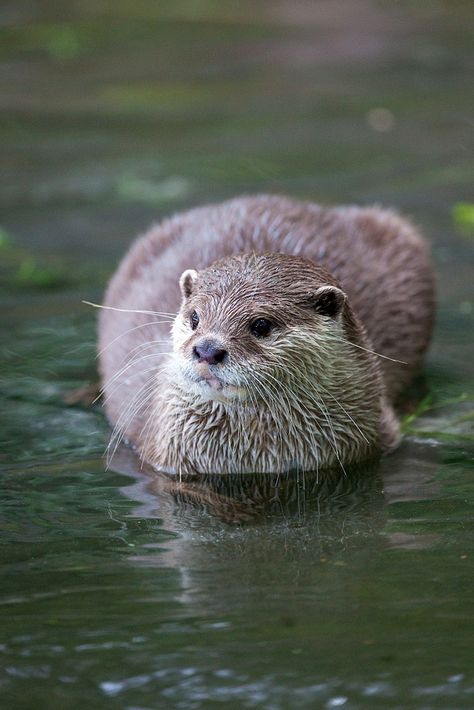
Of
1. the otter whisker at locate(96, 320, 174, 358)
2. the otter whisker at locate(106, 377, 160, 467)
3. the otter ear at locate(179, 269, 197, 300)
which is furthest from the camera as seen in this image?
the otter whisker at locate(96, 320, 174, 358)

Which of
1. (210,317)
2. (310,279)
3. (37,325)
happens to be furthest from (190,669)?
(37,325)

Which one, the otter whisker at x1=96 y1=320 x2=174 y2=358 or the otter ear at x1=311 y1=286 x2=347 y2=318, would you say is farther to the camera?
the otter whisker at x1=96 y1=320 x2=174 y2=358

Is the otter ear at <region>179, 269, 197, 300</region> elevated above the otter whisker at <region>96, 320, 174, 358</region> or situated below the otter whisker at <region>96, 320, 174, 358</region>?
above

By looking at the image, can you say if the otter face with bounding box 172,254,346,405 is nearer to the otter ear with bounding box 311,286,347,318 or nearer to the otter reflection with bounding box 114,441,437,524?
the otter ear with bounding box 311,286,347,318

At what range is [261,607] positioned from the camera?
319cm

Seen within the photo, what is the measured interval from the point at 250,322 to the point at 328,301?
0.30 m

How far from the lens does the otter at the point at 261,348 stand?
3957 millimetres

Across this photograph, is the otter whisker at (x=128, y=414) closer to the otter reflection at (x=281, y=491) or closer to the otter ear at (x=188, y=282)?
the otter reflection at (x=281, y=491)

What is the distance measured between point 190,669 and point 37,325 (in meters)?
2.94

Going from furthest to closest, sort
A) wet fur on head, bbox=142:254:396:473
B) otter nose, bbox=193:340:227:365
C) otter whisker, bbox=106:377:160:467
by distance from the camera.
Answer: otter whisker, bbox=106:377:160:467, wet fur on head, bbox=142:254:396:473, otter nose, bbox=193:340:227:365

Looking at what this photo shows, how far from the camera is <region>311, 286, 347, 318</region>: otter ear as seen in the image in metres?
4.06

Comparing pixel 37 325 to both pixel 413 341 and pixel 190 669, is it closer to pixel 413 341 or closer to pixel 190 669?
pixel 413 341

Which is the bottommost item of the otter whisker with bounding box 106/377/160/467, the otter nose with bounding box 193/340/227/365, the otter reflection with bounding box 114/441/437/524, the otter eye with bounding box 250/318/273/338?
the otter reflection with bounding box 114/441/437/524

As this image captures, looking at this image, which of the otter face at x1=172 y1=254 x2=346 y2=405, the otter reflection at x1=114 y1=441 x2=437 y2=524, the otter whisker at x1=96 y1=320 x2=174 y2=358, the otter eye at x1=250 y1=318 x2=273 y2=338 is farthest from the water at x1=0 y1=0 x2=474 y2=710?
the otter eye at x1=250 y1=318 x2=273 y2=338
